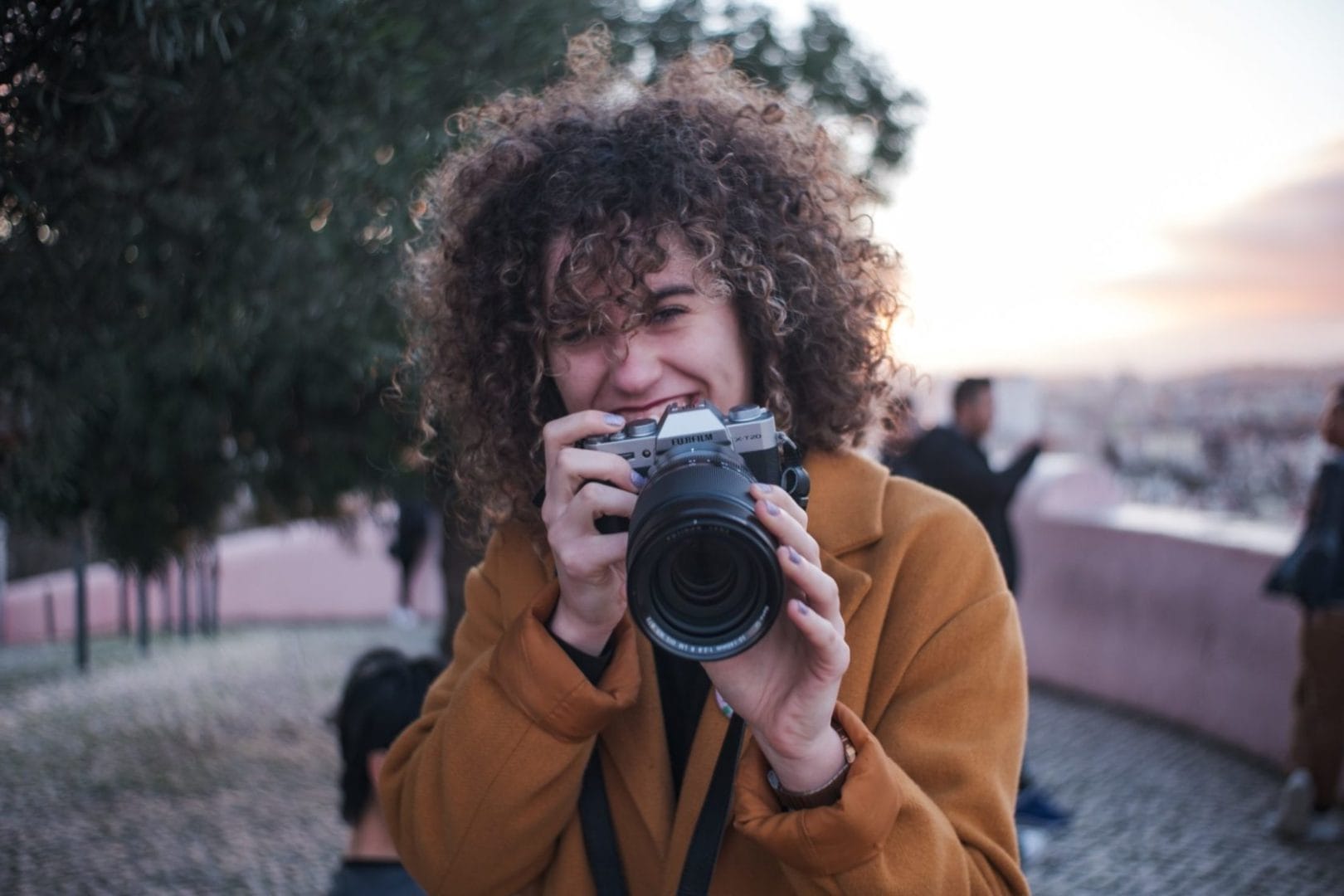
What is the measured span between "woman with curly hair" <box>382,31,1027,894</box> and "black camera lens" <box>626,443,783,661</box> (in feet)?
0.08

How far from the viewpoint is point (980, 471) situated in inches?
210

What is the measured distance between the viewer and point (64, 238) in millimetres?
2430

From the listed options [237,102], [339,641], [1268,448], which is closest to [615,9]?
[237,102]

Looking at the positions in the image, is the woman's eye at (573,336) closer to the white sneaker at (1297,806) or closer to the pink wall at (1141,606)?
the pink wall at (1141,606)

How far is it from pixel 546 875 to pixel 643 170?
1.04m

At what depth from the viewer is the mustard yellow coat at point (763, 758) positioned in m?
1.41

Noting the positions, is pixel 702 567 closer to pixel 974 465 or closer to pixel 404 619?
pixel 974 465

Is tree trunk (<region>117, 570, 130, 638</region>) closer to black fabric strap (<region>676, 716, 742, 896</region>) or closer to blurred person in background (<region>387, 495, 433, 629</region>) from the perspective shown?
blurred person in background (<region>387, 495, 433, 629</region>)

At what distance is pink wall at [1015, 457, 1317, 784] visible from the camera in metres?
6.14

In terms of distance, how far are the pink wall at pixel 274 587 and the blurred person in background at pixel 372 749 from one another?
729cm

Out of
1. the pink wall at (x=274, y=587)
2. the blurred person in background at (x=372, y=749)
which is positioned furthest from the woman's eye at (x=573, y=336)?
the pink wall at (x=274, y=587)

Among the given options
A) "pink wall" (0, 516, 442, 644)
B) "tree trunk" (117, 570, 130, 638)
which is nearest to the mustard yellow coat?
"tree trunk" (117, 570, 130, 638)

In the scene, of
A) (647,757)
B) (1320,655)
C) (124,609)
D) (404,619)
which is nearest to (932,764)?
(647,757)

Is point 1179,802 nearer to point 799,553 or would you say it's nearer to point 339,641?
point 799,553
